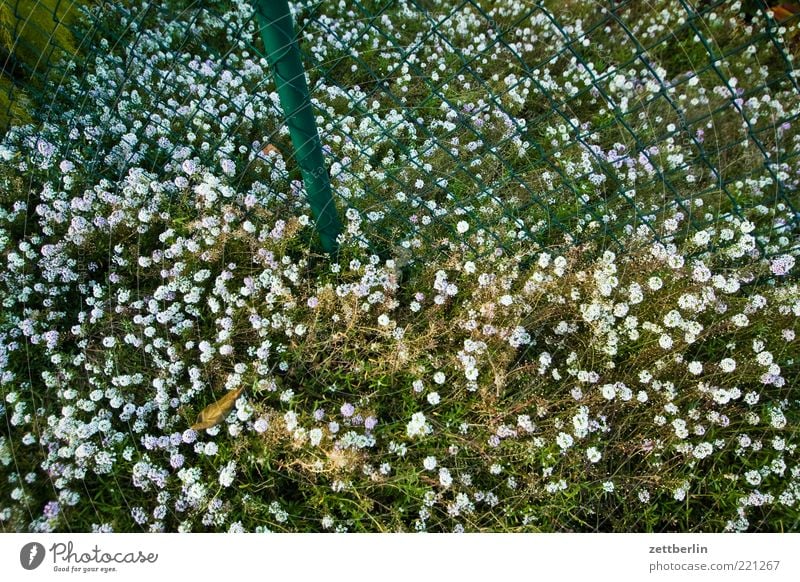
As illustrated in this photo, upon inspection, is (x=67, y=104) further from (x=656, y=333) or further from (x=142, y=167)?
(x=656, y=333)

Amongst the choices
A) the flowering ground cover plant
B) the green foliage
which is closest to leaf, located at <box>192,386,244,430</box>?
the flowering ground cover plant

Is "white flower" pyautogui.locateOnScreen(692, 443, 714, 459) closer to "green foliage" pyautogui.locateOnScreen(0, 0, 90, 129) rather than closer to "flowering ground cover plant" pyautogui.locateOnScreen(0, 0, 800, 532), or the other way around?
"flowering ground cover plant" pyautogui.locateOnScreen(0, 0, 800, 532)

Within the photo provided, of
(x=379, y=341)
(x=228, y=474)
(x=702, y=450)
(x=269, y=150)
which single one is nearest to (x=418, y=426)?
(x=379, y=341)

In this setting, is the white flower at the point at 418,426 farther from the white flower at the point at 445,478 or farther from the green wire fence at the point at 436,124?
the green wire fence at the point at 436,124

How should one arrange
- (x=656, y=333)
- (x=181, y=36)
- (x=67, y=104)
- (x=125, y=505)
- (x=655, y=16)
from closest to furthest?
1. (x=125, y=505)
2. (x=656, y=333)
3. (x=67, y=104)
4. (x=181, y=36)
5. (x=655, y=16)

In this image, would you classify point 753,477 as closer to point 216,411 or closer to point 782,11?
point 216,411

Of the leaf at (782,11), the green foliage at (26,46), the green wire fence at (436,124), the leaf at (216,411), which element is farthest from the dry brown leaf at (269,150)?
the leaf at (782,11)

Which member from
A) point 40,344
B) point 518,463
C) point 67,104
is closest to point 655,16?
point 518,463
